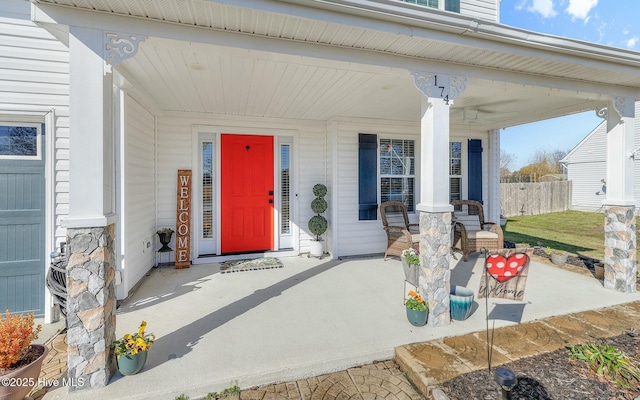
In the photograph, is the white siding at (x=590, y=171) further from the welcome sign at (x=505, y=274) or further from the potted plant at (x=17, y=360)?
the potted plant at (x=17, y=360)

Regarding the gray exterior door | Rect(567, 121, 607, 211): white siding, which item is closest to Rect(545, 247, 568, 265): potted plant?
the gray exterior door

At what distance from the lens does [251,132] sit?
5.27 m

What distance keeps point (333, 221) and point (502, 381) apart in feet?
12.5

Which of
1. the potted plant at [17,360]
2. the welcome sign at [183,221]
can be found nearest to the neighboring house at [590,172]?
the welcome sign at [183,221]

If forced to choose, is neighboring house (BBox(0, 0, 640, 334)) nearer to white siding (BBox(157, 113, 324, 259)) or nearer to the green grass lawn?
white siding (BBox(157, 113, 324, 259))

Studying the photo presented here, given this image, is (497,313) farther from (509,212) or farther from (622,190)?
(509,212)

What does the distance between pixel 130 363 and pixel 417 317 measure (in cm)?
236

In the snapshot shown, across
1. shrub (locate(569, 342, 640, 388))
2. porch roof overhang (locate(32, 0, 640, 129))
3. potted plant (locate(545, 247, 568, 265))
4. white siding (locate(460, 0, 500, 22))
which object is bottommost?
shrub (locate(569, 342, 640, 388))

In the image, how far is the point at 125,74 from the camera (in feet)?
10.5

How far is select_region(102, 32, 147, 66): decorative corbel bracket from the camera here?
2.11 metres

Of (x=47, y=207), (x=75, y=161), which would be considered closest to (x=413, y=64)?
(x=75, y=161)

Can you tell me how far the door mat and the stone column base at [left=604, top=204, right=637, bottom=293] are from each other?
14.8ft

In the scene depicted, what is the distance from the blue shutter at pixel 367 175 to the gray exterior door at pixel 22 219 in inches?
172

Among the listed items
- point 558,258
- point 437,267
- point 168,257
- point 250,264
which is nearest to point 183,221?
point 168,257
